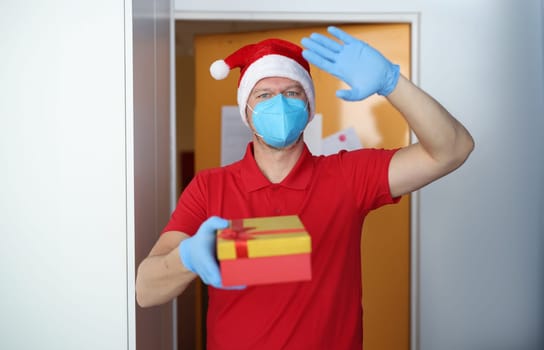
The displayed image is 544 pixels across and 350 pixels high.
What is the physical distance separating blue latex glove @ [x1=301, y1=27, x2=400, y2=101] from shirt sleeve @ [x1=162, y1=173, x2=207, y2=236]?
0.44 m

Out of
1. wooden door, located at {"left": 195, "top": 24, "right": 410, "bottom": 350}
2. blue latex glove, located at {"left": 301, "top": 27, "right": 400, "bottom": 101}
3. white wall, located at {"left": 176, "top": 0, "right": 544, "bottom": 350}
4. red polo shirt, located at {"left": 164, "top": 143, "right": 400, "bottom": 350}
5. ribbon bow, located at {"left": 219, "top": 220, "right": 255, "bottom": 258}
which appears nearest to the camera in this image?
ribbon bow, located at {"left": 219, "top": 220, "right": 255, "bottom": 258}

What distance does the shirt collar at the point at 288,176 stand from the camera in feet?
3.97

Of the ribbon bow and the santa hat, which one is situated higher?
the santa hat

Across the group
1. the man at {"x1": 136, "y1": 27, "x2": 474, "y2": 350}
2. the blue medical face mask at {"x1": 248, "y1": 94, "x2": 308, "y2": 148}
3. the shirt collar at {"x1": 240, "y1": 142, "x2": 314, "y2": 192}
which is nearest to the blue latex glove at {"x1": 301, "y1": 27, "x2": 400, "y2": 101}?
the man at {"x1": 136, "y1": 27, "x2": 474, "y2": 350}

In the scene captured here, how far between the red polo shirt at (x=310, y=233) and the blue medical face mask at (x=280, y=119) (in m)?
0.10

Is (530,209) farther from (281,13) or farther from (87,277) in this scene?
(87,277)

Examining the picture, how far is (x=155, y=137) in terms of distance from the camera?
158 cm

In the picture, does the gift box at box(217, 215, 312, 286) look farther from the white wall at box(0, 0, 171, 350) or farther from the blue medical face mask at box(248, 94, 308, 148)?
the white wall at box(0, 0, 171, 350)

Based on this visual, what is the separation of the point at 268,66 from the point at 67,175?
1.96ft

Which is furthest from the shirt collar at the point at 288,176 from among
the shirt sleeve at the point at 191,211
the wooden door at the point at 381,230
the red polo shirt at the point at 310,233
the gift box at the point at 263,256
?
the wooden door at the point at 381,230

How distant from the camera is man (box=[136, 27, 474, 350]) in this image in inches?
40.5

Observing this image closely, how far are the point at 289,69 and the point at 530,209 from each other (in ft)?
4.27

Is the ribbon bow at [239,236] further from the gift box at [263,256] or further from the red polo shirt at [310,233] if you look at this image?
the red polo shirt at [310,233]

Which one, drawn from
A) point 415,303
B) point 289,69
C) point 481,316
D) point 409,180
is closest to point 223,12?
point 289,69
